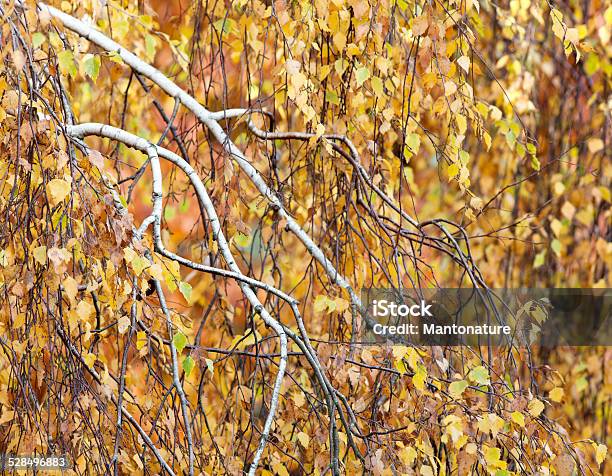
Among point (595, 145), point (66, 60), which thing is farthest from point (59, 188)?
point (595, 145)

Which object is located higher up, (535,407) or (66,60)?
(66,60)

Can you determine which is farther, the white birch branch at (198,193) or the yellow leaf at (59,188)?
the white birch branch at (198,193)

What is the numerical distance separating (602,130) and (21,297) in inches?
86.1

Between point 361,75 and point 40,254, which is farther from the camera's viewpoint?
point 361,75

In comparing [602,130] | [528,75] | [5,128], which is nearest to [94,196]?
[5,128]

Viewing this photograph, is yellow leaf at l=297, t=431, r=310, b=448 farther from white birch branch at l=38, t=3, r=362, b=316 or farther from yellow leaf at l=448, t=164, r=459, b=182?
yellow leaf at l=448, t=164, r=459, b=182

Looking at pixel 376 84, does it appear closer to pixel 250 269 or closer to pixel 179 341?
pixel 250 269

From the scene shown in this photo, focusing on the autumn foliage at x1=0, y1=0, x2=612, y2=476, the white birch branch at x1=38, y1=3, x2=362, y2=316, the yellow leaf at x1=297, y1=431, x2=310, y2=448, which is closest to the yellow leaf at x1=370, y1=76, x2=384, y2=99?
the autumn foliage at x1=0, y1=0, x2=612, y2=476

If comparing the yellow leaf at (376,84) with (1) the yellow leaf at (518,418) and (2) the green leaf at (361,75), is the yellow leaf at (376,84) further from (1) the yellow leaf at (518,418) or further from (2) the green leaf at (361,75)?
(1) the yellow leaf at (518,418)

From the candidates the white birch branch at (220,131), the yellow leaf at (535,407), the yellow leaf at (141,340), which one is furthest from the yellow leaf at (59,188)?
the yellow leaf at (535,407)

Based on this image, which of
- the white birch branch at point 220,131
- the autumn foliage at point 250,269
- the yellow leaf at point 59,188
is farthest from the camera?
the white birch branch at point 220,131

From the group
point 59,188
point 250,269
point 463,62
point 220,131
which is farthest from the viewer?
point 250,269

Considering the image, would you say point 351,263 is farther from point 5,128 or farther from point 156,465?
point 5,128

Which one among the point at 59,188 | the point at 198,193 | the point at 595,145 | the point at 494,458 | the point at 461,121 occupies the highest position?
the point at 595,145
